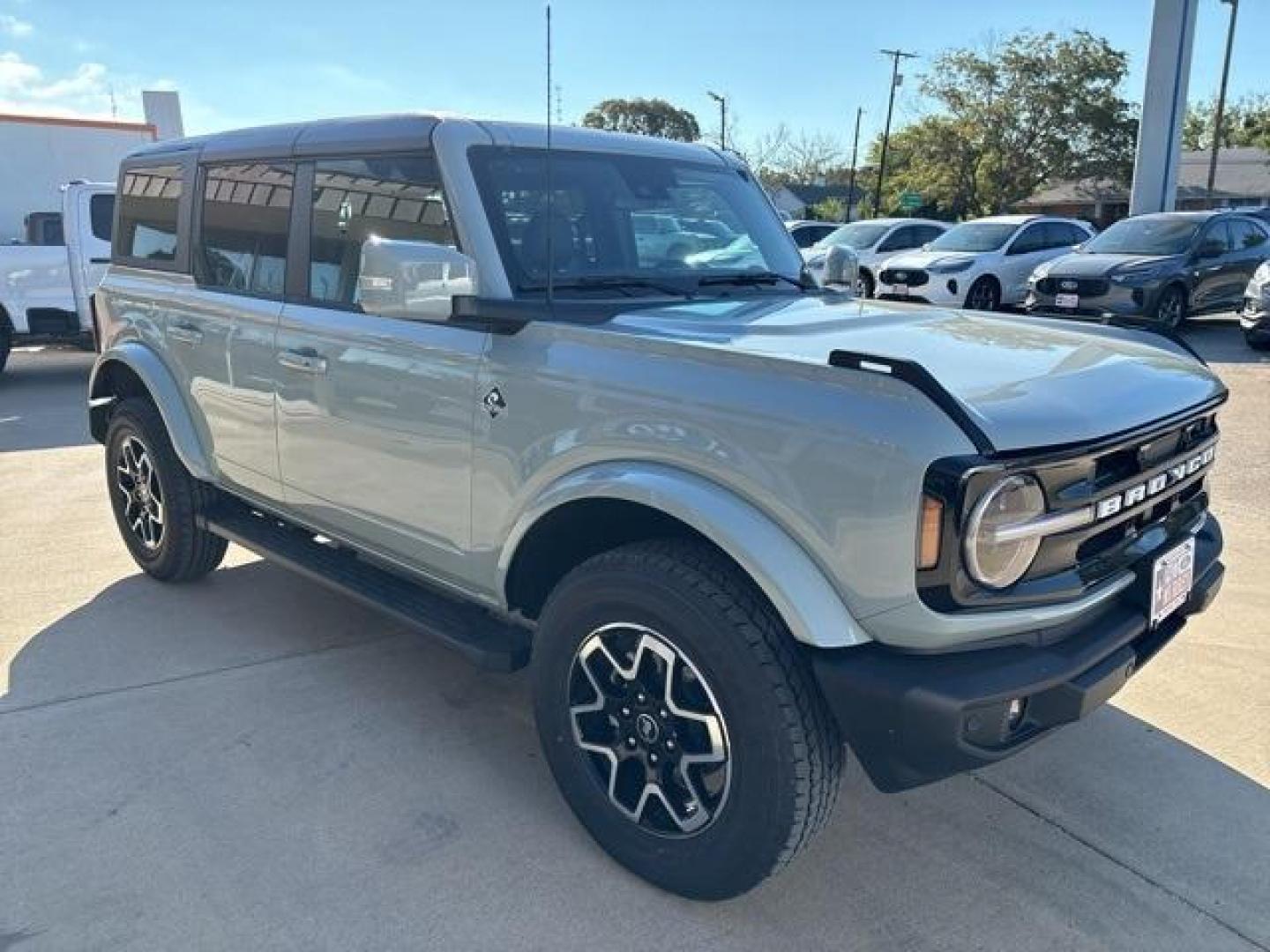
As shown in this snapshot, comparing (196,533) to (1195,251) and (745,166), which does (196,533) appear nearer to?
Result: (745,166)

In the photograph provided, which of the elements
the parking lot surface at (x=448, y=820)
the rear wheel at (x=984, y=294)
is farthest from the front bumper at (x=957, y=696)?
the rear wheel at (x=984, y=294)

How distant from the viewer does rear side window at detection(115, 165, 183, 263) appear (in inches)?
175

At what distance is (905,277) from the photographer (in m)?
15.2

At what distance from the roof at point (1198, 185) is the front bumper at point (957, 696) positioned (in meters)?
50.9

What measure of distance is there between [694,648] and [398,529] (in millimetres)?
1339

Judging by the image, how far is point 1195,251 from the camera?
13.2 meters

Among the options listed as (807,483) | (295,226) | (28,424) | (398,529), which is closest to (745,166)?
(295,226)

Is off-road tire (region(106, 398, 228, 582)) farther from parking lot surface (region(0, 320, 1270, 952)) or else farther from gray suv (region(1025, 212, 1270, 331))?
gray suv (region(1025, 212, 1270, 331))

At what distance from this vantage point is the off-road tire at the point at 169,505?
4.50m

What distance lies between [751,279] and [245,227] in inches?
78.2

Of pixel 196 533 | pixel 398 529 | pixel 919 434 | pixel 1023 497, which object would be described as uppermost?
pixel 919 434

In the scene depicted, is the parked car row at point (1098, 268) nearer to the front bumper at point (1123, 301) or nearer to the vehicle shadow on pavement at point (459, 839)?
the front bumper at point (1123, 301)

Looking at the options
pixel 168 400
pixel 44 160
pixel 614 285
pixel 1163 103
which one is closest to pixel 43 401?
pixel 44 160

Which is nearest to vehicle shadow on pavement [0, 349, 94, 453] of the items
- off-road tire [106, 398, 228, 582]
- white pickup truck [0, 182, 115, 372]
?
white pickup truck [0, 182, 115, 372]
